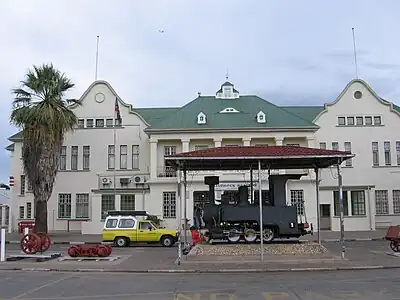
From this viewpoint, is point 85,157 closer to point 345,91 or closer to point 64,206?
point 64,206

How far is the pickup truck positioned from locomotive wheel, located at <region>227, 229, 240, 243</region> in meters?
8.30

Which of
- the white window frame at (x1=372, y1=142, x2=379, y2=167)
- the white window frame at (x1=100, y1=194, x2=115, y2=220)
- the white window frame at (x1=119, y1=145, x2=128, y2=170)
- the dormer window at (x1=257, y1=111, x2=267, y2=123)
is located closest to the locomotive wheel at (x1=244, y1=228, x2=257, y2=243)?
the white window frame at (x1=100, y1=194, x2=115, y2=220)

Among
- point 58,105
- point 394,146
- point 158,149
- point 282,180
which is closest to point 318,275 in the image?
point 282,180

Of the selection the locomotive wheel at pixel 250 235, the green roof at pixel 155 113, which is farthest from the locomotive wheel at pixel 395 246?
the green roof at pixel 155 113

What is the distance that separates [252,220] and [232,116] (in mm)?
25122

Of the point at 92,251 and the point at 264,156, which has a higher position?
the point at 264,156

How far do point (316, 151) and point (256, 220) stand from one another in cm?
385

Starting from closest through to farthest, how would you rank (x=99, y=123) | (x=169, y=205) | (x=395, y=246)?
(x=395, y=246), (x=169, y=205), (x=99, y=123)

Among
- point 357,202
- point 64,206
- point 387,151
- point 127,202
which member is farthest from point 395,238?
point 64,206

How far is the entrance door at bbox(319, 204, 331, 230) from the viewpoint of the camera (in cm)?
4281

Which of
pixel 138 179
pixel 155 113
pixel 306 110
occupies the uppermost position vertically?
pixel 306 110

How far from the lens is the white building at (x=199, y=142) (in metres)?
43.5

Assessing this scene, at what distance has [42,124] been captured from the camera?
33125mm

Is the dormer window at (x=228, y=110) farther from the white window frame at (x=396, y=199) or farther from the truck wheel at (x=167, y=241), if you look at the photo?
the truck wheel at (x=167, y=241)
